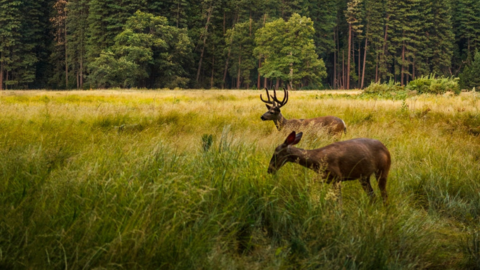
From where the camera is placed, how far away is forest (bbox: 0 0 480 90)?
4497 centimetres

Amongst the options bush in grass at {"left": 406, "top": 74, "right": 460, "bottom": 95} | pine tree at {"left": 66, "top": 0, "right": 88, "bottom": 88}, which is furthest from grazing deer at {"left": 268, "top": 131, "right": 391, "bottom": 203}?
pine tree at {"left": 66, "top": 0, "right": 88, "bottom": 88}

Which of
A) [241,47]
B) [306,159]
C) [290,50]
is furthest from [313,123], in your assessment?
[241,47]

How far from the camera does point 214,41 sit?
5412cm

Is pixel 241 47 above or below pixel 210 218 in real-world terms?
above

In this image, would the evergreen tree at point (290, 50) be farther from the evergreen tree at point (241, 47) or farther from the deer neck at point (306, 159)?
the deer neck at point (306, 159)

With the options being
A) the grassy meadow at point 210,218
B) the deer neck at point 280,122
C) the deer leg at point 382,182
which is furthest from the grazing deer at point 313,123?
the deer leg at point 382,182

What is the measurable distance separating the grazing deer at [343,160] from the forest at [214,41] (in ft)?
124

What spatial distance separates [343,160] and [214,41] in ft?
170

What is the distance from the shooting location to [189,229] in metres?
2.87

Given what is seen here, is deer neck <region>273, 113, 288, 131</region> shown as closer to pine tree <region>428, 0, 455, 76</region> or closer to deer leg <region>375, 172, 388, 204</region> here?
deer leg <region>375, 172, 388, 204</region>

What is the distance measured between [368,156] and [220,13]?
55.6 m

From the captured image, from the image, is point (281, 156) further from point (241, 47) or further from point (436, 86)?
point (241, 47)

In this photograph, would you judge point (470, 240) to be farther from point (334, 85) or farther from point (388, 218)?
point (334, 85)

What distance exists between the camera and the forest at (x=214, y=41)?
45.0 meters
